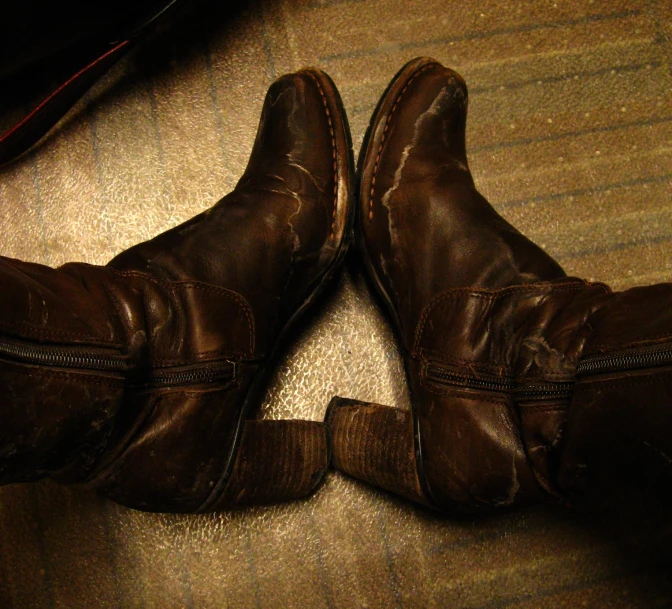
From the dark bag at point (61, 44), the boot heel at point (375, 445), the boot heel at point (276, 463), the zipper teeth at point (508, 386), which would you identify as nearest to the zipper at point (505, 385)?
the zipper teeth at point (508, 386)

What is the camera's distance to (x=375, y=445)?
801 millimetres

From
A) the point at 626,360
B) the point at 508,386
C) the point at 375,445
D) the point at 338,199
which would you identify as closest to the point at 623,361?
the point at 626,360

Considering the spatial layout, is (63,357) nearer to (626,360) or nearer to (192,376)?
(192,376)

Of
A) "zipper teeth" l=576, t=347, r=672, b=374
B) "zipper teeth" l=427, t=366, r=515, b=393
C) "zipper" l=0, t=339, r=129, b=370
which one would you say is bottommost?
"zipper teeth" l=427, t=366, r=515, b=393

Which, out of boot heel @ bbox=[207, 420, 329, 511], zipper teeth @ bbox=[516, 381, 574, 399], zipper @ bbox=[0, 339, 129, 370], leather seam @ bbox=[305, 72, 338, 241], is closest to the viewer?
zipper @ bbox=[0, 339, 129, 370]

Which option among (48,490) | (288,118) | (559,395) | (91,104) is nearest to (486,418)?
(559,395)

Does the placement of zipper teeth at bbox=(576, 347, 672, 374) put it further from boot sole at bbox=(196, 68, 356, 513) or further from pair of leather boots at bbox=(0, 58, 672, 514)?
boot sole at bbox=(196, 68, 356, 513)

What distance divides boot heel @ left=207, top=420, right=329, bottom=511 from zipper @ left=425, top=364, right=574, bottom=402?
21 cm

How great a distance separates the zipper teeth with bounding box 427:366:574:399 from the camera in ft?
1.93

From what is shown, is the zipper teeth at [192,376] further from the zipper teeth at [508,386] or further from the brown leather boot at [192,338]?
the zipper teeth at [508,386]

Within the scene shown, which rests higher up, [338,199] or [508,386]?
[338,199]

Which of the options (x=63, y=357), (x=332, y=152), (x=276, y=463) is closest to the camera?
(x=63, y=357)

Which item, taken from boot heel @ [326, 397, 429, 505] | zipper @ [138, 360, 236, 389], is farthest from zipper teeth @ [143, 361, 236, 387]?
boot heel @ [326, 397, 429, 505]

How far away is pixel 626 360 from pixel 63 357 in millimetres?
→ 504
